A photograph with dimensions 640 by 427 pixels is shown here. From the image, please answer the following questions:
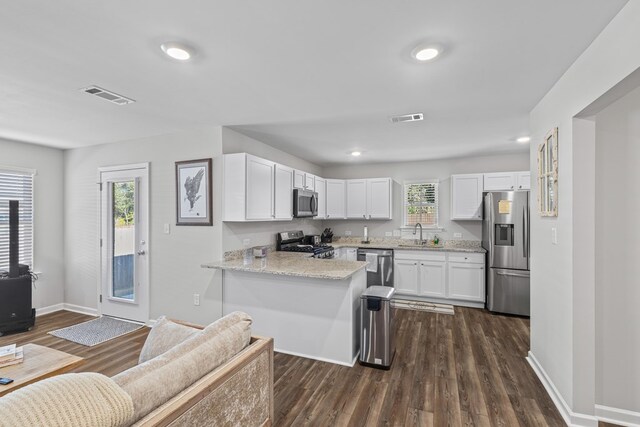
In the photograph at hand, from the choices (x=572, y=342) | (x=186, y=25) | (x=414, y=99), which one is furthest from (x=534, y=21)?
(x=572, y=342)

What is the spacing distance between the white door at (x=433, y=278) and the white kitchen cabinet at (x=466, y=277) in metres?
0.11

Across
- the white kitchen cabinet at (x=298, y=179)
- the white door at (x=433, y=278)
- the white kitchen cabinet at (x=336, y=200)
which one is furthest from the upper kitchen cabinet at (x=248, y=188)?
the white door at (x=433, y=278)

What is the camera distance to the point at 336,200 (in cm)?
595

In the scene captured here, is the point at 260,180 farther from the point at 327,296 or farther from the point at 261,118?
the point at 327,296

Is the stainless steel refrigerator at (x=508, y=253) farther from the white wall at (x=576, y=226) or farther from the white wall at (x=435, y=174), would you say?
the white wall at (x=576, y=226)

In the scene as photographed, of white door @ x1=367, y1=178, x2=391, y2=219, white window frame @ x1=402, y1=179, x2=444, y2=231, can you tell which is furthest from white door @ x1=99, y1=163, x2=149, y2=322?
white window frame @ x1=402, y1=179, x2=444, y2=231

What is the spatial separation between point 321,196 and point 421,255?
2110 mm

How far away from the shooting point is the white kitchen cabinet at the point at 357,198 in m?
5.82

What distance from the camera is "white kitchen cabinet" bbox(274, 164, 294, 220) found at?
4.08m

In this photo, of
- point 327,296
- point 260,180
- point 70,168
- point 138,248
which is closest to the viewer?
point 327,296

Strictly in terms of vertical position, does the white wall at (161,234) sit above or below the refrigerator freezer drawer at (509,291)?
above

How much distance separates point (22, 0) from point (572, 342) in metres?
3.85

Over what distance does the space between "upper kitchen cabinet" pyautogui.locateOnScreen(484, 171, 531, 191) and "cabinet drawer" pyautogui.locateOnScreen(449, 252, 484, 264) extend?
1.15 m

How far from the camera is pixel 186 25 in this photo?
1.69 meters
